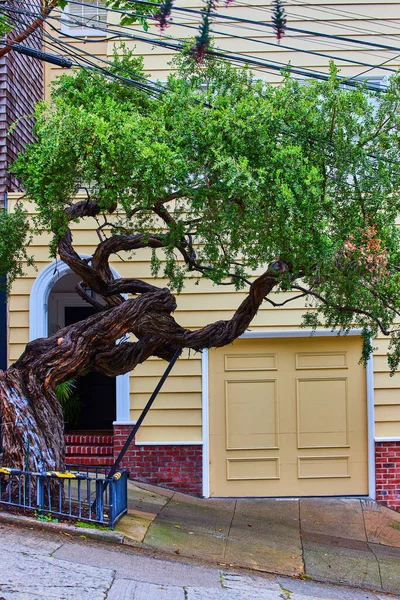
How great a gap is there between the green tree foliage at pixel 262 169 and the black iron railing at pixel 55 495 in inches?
106

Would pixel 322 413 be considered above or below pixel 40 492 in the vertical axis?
above

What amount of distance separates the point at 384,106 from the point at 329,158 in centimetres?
79

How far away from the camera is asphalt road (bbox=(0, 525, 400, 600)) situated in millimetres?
5832

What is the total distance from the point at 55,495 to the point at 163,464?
124 inches

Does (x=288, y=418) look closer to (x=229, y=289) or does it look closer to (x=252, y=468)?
(x=252, y=468)

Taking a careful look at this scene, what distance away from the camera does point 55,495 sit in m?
8.04

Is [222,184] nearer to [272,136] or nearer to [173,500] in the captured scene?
[272,136]

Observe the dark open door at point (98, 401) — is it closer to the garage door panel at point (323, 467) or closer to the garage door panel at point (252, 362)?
the garage door panel at point (252, 362)

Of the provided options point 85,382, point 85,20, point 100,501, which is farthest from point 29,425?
point 85,20

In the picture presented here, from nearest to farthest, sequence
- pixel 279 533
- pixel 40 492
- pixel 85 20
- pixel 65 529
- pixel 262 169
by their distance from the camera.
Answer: pixel 262 169 < pixel 65 529 < pixel 40 492 < pixel 279 533 < pixel 85 20

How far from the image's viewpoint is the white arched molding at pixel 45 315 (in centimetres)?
1104

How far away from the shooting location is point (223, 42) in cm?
1131

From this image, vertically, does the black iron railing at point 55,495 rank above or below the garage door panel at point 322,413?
below

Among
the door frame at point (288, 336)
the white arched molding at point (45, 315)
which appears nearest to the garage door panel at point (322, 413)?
the door frame at point (288, 336)
